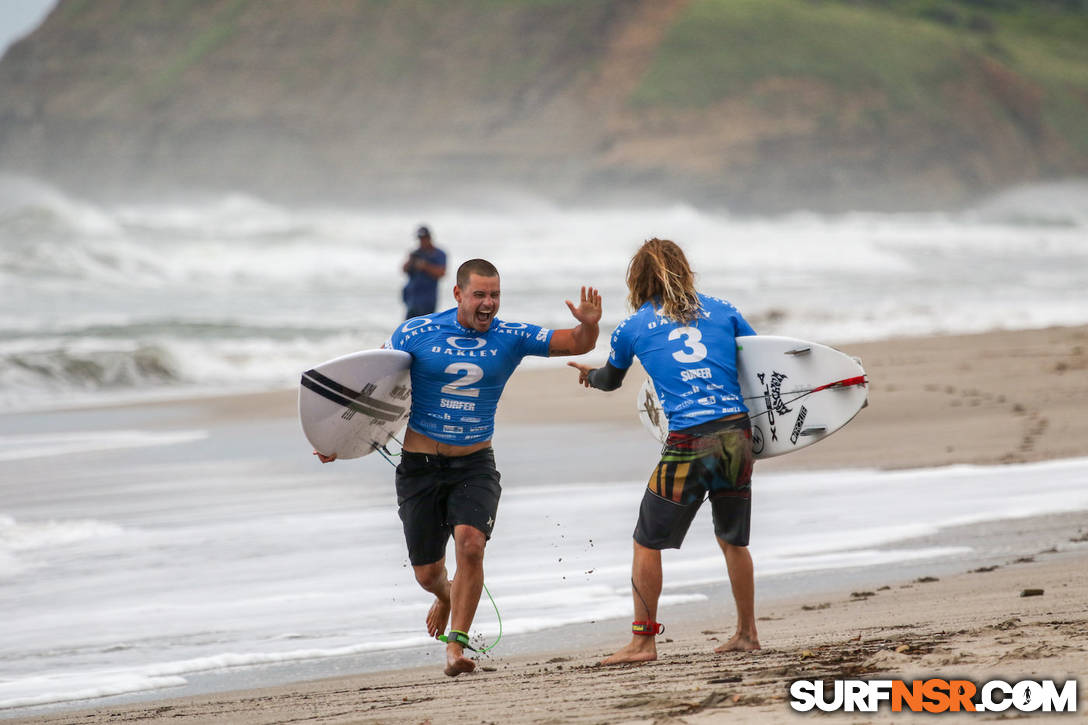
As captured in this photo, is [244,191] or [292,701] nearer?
[292,701]

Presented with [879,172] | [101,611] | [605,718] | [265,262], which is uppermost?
[879,172]

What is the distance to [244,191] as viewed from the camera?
3593 inches

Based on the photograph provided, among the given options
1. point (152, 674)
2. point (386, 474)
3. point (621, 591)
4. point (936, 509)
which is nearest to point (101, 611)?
point (152, 674)

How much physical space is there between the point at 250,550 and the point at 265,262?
2693 centimetres

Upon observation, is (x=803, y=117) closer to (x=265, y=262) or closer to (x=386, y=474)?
(x=265, y=262)

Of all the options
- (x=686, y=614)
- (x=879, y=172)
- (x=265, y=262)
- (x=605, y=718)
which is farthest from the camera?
(x=879, y=172)

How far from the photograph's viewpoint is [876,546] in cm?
634

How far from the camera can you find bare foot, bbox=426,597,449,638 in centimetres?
490

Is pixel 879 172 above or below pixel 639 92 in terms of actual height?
below

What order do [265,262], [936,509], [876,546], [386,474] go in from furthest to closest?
[265,262] → [386,474] → [936,509] → [876,546]

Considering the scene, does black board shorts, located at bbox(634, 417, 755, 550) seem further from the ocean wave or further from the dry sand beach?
the ocean wave

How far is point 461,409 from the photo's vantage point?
4.69 meters

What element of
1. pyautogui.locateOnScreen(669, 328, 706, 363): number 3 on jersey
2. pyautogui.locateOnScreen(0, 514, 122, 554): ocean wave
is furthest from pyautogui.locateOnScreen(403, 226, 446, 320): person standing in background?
pyautogui.locateOnScreen(669, 328, 706, 363): number 3 on jersey

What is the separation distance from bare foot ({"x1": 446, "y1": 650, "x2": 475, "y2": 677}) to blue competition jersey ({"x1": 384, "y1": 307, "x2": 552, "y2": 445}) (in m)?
0.78
